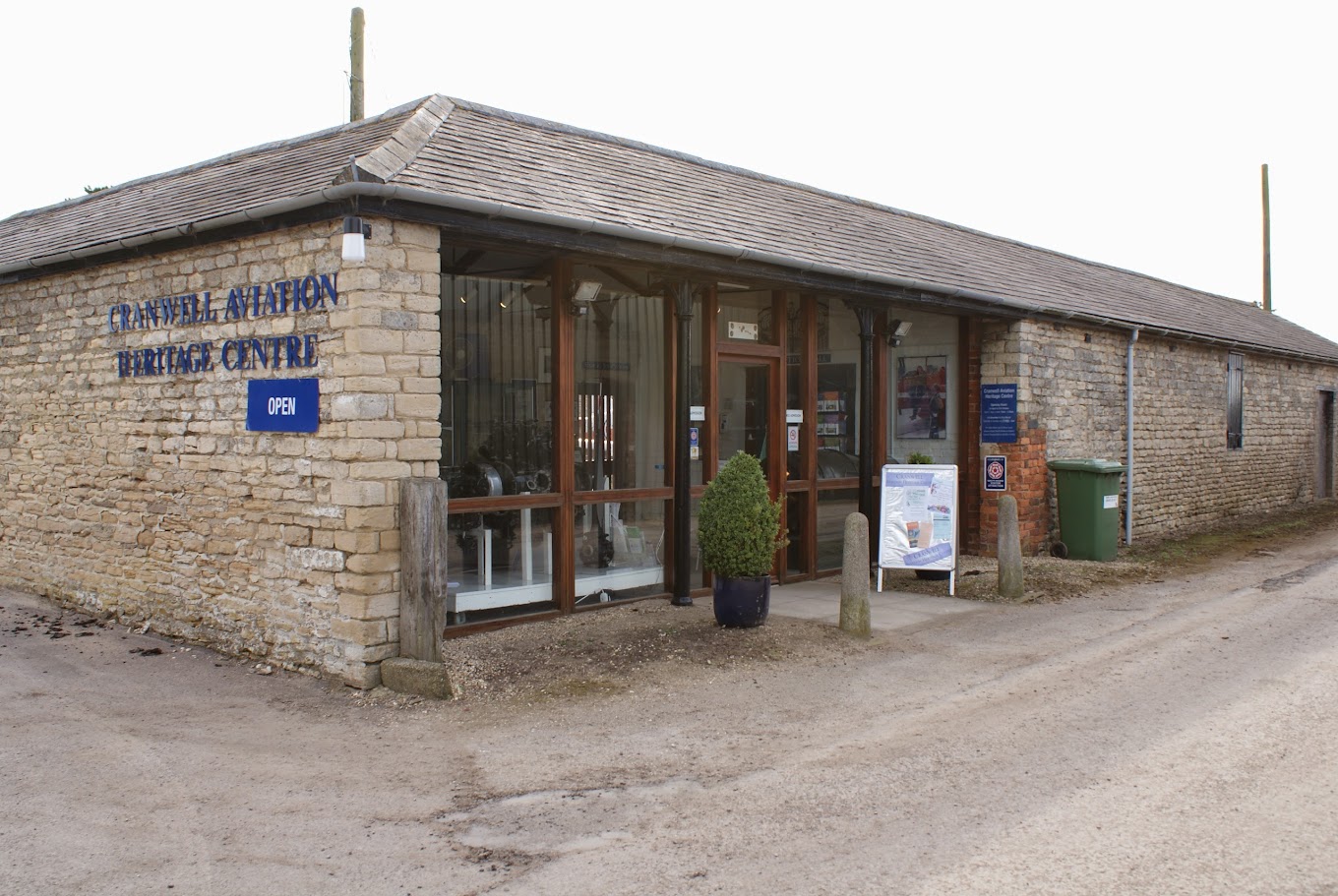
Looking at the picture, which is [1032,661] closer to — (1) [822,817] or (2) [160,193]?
(1) [822,817]

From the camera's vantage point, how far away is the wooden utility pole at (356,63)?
52.7 ft

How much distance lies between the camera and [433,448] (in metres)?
7.12

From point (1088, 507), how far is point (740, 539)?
630 centimetres

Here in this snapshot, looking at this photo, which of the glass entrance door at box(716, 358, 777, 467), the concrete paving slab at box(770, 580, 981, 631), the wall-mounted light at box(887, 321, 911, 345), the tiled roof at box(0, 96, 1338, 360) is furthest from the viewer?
the wall-mounted light at box(887, 321, 911, 345)

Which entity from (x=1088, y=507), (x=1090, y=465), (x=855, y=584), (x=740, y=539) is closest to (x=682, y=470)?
(x=740, y=539)

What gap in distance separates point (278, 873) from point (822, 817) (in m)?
2.23

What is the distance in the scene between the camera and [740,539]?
803 cm

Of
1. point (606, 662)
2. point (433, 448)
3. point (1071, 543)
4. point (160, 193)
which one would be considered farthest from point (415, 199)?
point (1071, 543)

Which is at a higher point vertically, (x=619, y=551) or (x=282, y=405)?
(x=282, y=405)

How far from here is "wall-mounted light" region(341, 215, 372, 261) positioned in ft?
21.5

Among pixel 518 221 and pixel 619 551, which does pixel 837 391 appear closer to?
pixel 619 551

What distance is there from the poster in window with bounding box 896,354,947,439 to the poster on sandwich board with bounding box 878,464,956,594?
2697mm

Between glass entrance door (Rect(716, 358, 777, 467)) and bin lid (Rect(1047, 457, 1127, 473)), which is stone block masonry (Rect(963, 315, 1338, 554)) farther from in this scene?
glass entrance door (Rect(716, 358, 777, 467))

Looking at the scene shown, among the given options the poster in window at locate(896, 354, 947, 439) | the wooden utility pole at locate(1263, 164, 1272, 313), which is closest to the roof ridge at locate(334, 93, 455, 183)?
the poster in window at locate(896, 354, 947, 439)
